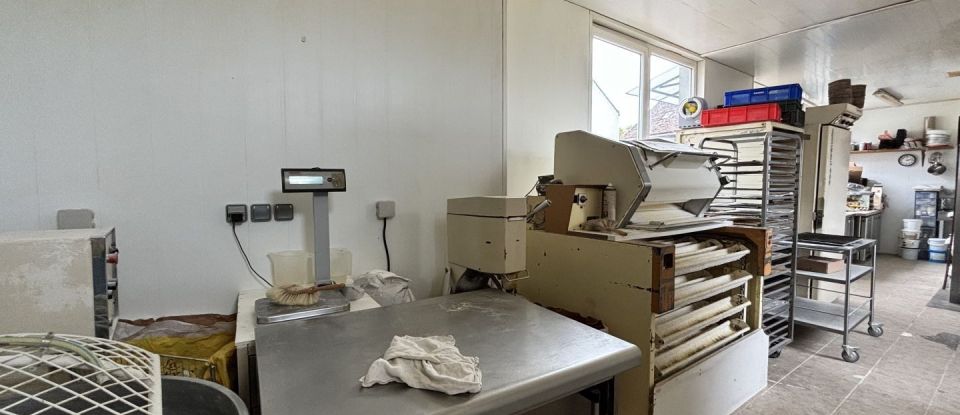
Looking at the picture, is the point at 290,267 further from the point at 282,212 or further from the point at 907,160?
the point at 907,160

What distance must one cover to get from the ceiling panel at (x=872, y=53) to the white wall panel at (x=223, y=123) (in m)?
3.21

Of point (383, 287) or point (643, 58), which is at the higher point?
point (643, 58)

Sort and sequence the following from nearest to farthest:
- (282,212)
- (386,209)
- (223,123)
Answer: (223,123), (282,212), (386,209)

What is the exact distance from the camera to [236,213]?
1.88m

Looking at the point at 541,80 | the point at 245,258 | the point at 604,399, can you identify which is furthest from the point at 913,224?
the point at 245,258

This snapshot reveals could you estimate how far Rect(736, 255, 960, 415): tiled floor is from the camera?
2.42 meters

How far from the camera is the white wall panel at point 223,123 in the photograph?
1.58 m

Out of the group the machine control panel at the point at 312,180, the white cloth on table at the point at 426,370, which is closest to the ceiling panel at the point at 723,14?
the machine control panel at the point at 312,180

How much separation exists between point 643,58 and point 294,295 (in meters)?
3.56

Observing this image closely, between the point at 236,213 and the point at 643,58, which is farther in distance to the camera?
the point at 643,58

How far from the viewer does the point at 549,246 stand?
2.17 metres

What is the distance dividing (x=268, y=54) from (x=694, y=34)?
11.3 ft

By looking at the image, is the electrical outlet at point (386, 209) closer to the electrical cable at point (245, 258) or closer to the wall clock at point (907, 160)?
the electrical cable at point (245, 258)

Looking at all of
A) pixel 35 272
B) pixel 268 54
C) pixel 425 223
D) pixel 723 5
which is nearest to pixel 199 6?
pixel 268 54
